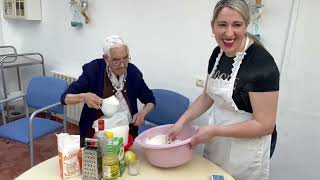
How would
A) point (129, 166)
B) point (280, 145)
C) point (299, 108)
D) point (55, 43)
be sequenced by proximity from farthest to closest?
point (55, 43), point (280, 145), point (299, 108), point (129, 166)

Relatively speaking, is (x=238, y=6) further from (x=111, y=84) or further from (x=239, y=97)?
(x=111, y=84)

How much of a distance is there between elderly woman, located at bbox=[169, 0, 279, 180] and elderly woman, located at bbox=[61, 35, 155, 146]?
1.38ft

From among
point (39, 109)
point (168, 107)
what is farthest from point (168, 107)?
point (39, 109)

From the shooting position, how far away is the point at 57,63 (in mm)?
3424

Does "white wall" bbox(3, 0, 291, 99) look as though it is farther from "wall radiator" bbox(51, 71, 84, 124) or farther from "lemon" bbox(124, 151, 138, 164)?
"lemon" bbox(124, 151, 138, 164)

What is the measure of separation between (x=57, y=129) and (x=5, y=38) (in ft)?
6.53

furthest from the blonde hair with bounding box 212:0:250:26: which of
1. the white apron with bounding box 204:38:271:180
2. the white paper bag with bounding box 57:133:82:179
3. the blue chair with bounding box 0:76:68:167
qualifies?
the blue chair with bounding box 0:76:68:167

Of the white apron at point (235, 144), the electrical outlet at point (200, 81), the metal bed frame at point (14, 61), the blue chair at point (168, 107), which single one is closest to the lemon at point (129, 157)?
the white apron at point (235, 144)

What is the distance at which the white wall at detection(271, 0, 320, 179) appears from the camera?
5.78ft

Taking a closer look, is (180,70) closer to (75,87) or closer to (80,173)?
(75,87)

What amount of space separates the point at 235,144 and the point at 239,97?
212 millimetres

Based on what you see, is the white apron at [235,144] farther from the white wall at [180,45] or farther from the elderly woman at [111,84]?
the white wall at [180,45]

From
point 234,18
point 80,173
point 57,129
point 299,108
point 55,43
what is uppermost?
point 234,18

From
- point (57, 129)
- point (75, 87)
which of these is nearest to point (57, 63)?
point (57, 129)
